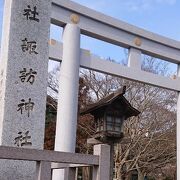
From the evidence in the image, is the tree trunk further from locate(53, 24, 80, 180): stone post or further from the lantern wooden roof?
the lantern wooden roof

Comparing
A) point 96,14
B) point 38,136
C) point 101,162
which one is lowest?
point 101,162

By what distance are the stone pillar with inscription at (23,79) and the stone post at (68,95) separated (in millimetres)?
2970

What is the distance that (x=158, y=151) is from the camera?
16375 millimetres

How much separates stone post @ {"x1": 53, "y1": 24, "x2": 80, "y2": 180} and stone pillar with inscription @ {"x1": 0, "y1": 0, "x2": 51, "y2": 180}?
2970mm

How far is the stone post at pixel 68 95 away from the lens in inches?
336

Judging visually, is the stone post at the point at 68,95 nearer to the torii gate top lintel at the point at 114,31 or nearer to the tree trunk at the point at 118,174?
the torii gate top lintel at the point at 114,31

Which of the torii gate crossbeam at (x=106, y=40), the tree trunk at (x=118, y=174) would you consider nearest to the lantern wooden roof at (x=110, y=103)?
the torii gate crossbeam at (x=106, y=40)

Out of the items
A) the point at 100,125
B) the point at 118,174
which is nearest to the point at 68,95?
the point at 100,125

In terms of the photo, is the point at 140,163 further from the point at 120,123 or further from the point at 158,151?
the point at 120,123

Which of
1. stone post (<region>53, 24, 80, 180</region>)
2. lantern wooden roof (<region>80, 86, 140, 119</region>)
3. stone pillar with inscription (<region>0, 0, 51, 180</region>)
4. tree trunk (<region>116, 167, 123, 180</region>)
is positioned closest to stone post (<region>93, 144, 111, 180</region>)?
stone pillar with inscription (<region>0, 0, 51, 180</region>)

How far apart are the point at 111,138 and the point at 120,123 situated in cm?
35

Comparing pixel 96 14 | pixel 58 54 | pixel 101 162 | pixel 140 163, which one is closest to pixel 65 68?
pixel 58 54

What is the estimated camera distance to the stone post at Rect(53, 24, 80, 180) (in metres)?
8.55

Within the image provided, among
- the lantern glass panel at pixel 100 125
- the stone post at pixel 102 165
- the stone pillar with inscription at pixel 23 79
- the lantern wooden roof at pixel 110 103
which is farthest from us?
the lantern glass panel at pixel 100 125
